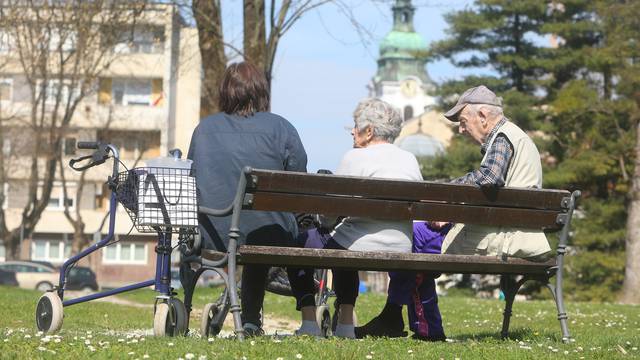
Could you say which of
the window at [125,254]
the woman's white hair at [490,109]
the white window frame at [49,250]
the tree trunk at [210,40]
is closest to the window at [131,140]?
the window at [125,254]

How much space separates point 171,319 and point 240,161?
42.5 inches

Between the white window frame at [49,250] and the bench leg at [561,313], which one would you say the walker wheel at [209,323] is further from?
the white window frame at [49,250]

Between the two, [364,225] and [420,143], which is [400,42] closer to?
[420,143]

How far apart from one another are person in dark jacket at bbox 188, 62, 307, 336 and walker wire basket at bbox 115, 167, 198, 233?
146 millimetres

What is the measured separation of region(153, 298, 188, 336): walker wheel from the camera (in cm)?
763

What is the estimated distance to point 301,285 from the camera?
8422 mm

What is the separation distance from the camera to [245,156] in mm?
8039

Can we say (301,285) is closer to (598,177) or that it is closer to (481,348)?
(481,348)

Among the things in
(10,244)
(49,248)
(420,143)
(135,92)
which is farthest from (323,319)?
(420,143)

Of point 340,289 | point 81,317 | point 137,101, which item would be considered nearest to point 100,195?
point 137,101

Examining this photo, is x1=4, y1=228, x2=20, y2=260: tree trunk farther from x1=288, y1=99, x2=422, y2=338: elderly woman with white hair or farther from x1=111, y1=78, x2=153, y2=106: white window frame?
x1=288, y1=99, x2=422, y2=338: elderly woman with white hair

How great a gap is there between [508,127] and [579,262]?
36.2m

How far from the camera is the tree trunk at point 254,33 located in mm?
20469

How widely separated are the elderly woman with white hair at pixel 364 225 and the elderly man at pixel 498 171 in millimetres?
406
